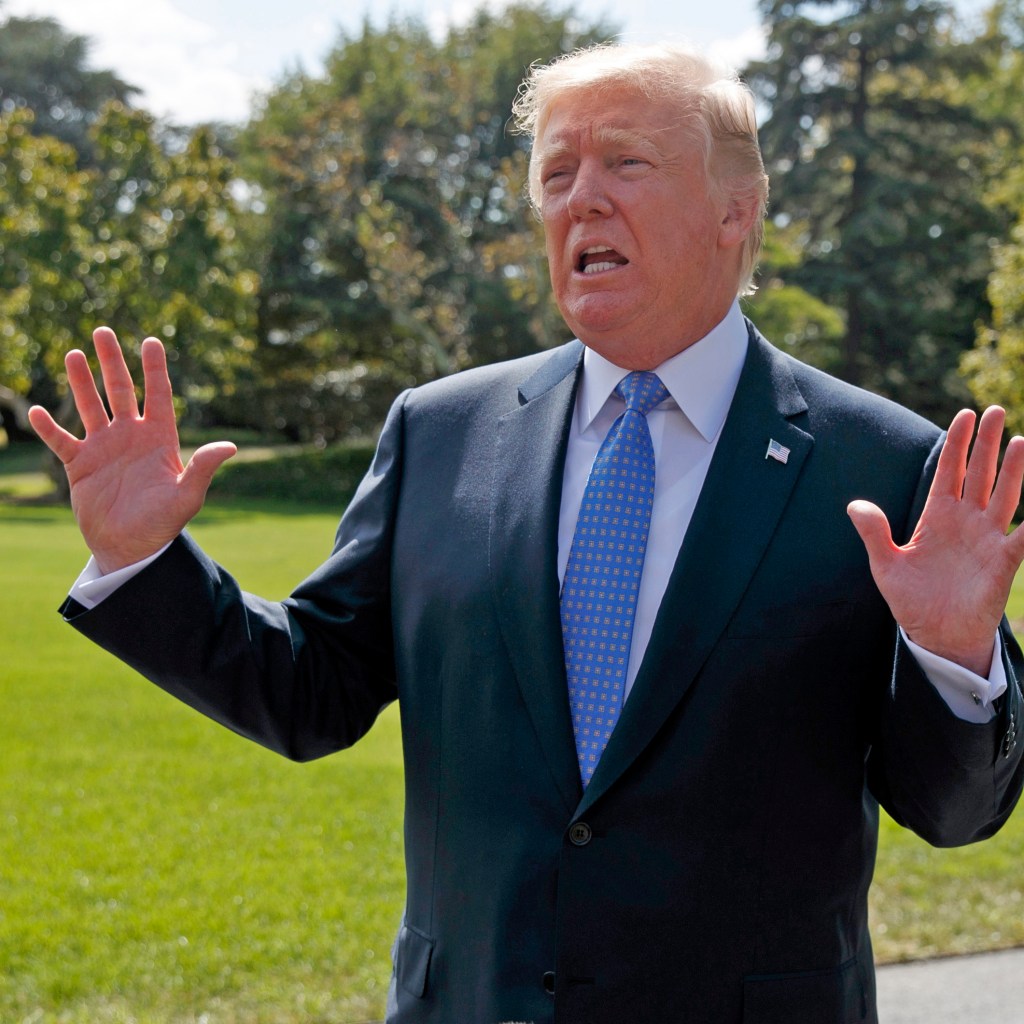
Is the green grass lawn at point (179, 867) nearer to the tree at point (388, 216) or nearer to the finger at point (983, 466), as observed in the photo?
the finger at point (983, 466)

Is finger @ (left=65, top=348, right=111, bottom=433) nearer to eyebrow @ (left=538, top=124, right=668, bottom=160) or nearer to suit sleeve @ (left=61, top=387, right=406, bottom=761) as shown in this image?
suit sleeve @ (left=61, top=387, right=406, bottom=761)

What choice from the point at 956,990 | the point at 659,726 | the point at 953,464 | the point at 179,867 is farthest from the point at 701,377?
the point at 179,867

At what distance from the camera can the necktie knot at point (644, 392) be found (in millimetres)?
2139

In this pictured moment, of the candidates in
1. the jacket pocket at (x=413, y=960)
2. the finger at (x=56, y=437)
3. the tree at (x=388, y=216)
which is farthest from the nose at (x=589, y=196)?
the tree at (x=388, y=216)

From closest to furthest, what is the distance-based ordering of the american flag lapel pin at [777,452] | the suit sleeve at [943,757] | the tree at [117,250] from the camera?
1. the suit sleeve at [943,757]
2. the american flag lapel pin at [777,452]
3. the tree at [117,250]

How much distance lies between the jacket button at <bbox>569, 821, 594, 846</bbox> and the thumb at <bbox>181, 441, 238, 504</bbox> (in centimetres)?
80

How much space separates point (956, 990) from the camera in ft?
13.7

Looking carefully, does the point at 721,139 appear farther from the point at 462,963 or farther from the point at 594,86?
the point at 462,963

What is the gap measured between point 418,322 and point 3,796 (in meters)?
24.9

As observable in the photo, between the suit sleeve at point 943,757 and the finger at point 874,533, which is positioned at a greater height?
the finger at point 874,533

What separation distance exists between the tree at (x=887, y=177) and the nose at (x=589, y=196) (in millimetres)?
28752

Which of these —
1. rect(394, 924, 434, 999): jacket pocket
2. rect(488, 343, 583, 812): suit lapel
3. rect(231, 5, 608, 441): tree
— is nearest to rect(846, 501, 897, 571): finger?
rect(488, 343, 583, 812): suit lapel

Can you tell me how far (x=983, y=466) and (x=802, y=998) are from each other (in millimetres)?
854

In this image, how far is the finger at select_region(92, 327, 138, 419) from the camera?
2.11 meters
